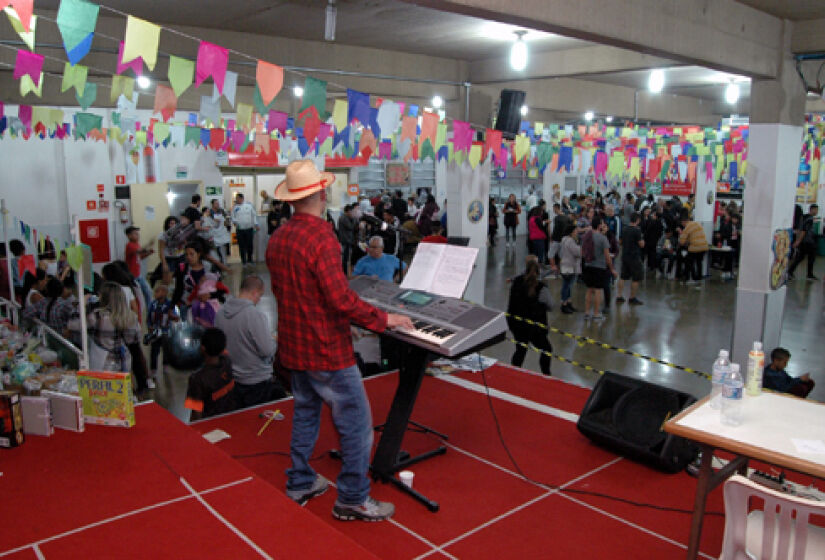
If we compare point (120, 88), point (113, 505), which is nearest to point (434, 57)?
point (120, 88)

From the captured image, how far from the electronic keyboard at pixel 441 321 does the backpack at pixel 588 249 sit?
5.96m

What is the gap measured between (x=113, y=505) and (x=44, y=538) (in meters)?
0.28

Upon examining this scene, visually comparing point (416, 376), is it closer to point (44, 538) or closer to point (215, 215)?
point (44, 538)

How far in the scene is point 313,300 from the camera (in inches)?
122

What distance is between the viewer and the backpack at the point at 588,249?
964 centimetres

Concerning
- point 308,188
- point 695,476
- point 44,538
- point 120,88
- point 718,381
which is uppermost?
point 120,88

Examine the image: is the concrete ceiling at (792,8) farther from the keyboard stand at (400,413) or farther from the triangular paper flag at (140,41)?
the triangular paper flag at (140,41)

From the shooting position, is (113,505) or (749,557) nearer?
(749,557)

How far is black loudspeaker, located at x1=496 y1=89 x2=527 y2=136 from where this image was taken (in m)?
9.40

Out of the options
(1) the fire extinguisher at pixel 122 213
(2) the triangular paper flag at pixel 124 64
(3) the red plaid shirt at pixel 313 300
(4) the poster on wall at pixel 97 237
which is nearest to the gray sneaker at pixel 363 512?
(3) the red plaid shirt at pixel 313 300

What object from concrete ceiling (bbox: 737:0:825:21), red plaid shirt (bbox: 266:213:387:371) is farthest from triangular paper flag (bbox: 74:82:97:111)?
concrete ceiling (bbox: 737:0:825:21)

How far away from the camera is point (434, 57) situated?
9.30m

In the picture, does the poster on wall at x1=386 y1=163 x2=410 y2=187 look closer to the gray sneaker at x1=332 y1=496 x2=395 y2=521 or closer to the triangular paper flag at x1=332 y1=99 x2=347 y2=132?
the triangular paper flag at x1=332 y1=99 x2=347 y2=132

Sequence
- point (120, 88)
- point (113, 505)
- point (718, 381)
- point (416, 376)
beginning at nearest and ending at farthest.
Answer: point (113, 505) → point (718, 381) → point (416, 376) → point (120, 88)
